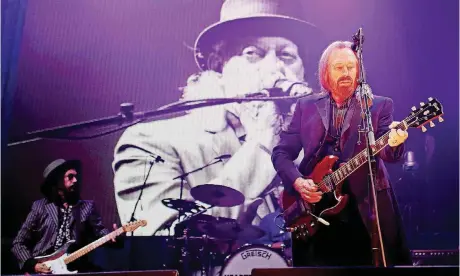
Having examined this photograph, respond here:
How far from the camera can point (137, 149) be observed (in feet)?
14.5

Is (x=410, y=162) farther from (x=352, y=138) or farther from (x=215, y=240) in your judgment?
(x=215, y=240)

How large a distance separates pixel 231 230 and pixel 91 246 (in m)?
1.26

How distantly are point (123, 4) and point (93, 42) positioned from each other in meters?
0.51

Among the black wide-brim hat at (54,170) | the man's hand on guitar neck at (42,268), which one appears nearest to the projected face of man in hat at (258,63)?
the black wide-brim hat at (54,170)

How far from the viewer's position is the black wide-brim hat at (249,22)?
15.1 feet

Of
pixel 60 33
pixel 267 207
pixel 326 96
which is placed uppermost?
pixel 60 33

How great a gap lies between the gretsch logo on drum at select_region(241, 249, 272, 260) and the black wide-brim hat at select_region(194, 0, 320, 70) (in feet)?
6.01

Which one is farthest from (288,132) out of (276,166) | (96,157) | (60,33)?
(60,33)

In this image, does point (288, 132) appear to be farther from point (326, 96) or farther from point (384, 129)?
point (384, 129)

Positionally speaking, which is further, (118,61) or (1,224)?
(118,61)

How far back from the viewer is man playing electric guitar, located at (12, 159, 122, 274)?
161 inches

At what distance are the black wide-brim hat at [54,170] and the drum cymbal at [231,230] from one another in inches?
56.4

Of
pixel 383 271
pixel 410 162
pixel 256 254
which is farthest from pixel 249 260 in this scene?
pixel 383 271

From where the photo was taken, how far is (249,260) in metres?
4.04
